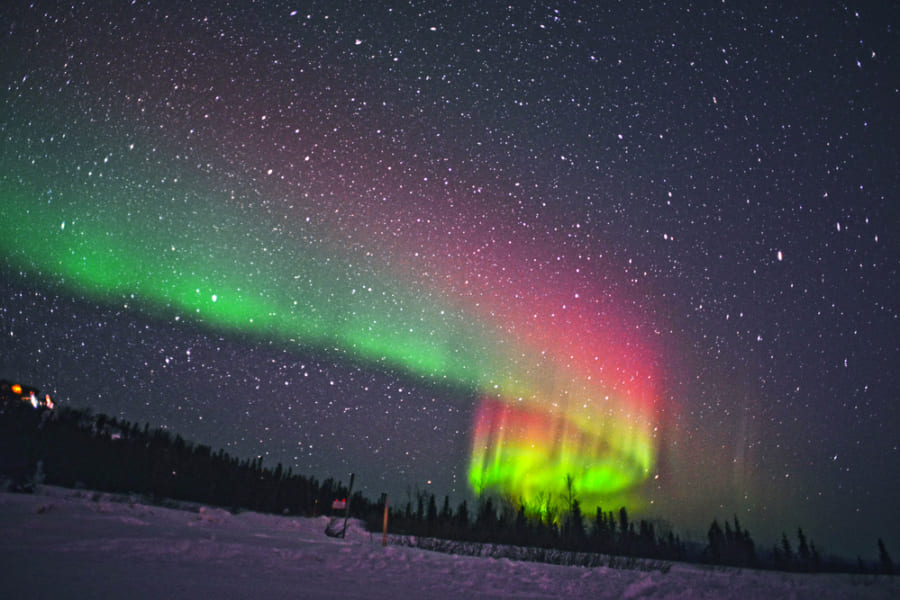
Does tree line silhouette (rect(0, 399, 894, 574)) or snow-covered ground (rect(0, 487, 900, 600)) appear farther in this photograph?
tree line silhouette (rect(0, 399, 894, 574))

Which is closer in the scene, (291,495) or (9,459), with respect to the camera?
(9,459)

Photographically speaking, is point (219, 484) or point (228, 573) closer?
point (228, 573)

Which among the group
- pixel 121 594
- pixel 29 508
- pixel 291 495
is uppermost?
pixel 121 594

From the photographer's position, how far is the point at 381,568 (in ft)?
26.8

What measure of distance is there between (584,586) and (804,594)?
17.6ft

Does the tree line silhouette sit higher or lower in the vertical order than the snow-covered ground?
lower

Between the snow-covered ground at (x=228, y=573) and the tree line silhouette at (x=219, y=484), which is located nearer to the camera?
the snow-covered ground at (x=228, y=573)

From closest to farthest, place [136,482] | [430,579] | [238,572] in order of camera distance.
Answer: [238,572], [430,579], [136,482]

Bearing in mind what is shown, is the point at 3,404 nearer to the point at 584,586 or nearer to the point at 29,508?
the point at 29,508

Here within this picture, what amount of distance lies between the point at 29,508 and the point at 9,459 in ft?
223

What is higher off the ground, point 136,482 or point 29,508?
point 29,508

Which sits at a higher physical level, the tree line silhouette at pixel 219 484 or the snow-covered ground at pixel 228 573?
the snow-covered ground at pixel 228 573

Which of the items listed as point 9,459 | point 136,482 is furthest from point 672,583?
point 136,482

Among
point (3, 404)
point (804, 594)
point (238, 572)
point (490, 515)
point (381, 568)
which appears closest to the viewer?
point (238, 572)
